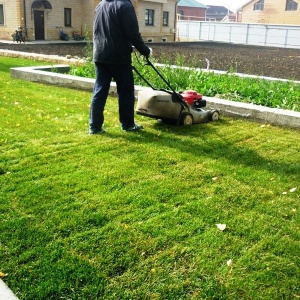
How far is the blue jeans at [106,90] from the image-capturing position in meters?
6.10

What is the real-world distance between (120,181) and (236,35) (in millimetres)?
45387

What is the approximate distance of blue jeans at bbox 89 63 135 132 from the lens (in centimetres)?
610

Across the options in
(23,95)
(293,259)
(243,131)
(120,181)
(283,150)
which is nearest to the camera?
(293,259)

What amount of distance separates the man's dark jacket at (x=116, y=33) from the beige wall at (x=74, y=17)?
24255 mm

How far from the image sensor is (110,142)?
5773 millimetres

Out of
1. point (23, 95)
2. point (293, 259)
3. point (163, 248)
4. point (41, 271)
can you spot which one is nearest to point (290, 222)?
point (293, 259)

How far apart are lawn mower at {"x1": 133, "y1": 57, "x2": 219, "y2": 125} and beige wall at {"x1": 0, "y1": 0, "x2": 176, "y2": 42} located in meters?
23.8

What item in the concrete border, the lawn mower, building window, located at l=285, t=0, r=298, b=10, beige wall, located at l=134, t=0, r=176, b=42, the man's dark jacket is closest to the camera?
the man's dark jacket

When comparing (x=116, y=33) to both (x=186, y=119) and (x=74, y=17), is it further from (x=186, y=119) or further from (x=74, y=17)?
(x=74, y=17)

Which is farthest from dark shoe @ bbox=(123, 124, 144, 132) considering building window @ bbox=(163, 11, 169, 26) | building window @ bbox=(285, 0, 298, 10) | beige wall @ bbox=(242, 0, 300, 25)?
building window @ bbox=(285, 0, 298, 10)

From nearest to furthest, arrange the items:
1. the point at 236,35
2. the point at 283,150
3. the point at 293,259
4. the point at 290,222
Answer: the point at 293,259, the point at 290,222, the point at 283,150, the point at 236,35

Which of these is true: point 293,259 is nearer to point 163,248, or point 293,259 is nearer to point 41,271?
point 163,248

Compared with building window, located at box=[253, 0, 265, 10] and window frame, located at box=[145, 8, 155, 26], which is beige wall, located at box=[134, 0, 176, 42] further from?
building window, located at box=[253, 0, 265, 10]

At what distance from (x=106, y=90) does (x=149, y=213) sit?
9.14ft
